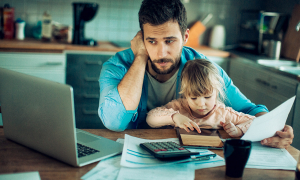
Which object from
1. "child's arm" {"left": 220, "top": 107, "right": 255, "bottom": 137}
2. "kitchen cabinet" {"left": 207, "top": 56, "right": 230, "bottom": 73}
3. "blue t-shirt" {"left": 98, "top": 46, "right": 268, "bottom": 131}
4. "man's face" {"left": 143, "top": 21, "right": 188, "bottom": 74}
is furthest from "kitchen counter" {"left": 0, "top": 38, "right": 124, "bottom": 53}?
"child's arm" {"left": 220, "top": 107, "right": 255, "bottom": 137}

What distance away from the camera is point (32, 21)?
3.30 metres

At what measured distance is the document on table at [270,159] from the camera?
0.94 m

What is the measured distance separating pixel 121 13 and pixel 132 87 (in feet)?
7.41

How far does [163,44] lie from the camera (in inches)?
59.6

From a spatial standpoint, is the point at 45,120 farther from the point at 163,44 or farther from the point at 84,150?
the point at 163,44

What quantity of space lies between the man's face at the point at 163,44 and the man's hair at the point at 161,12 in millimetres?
23

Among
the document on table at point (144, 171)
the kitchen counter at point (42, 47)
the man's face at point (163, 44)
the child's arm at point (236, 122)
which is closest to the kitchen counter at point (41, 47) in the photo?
the kitchen counter at point (42, 47)

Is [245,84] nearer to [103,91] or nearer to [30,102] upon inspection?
[103,91]

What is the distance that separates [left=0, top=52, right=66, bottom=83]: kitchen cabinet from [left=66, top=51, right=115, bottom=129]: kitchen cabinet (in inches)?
3.2

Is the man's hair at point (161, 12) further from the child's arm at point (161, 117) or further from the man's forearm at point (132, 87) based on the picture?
the child's arm at point (161, 117)

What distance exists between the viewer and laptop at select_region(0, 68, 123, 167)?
81 cm

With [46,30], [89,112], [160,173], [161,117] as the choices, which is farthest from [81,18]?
[160,173]

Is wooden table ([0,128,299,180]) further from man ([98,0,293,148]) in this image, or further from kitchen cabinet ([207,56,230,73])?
kitchen cabinet ([207,56,230,73])

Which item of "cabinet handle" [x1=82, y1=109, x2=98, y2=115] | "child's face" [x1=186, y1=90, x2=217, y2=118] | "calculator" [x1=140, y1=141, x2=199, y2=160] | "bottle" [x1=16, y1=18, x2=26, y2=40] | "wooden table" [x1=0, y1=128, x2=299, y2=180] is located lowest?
"cabinet handle" [x1=82, y1=109, x2=98, y2=115]
